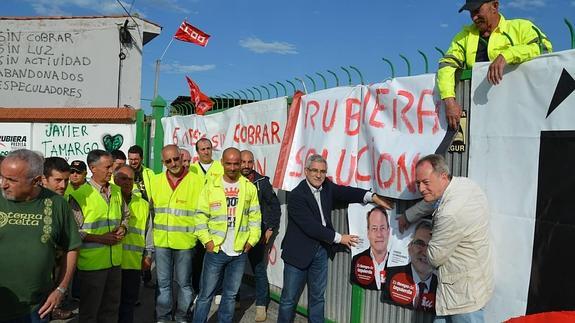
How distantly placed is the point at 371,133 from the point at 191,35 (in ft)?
26.6

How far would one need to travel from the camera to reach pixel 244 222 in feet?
16.0

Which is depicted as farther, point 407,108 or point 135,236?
point 135,236

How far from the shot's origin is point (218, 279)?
15.8 feet

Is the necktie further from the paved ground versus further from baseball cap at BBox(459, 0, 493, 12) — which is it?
baseball cap at BBox(459, 0, 493, 12)

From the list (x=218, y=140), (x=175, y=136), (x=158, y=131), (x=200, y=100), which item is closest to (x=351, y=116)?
(x=218, y=140)

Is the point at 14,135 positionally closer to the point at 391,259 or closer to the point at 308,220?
the point at 308,220

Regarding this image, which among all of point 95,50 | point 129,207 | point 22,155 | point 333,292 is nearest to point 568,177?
point 333,292

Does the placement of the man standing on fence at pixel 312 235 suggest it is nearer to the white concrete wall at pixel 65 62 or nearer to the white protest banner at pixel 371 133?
the white protest banner at pixel 371 133

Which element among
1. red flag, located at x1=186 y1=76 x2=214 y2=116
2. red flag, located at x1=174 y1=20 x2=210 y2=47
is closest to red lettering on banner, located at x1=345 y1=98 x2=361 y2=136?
red flag, located at x1=186 y1=76 x2=214 y2=116

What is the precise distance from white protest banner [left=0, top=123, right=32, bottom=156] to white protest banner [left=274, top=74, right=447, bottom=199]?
23.5 feet

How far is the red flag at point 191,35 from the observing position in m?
11.2

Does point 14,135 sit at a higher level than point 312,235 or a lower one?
higher

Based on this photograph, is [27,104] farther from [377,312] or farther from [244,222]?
[377,312]

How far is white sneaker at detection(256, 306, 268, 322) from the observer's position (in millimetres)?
5527
